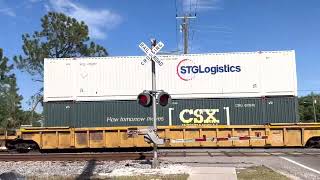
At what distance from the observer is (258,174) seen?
13.1 m

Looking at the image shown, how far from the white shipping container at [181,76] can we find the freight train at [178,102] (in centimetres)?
5

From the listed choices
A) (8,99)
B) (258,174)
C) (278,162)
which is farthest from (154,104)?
(8,99)

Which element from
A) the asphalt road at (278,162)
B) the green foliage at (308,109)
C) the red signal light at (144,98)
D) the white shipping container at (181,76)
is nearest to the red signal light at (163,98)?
the red signal light at (144,98)

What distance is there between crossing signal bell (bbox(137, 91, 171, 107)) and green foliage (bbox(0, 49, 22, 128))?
45902 millimetres

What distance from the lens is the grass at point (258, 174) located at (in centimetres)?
1246

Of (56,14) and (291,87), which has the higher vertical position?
(56,14)

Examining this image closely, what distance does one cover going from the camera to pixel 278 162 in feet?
56.7

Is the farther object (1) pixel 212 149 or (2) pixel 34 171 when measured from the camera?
(1) pixel 212 149

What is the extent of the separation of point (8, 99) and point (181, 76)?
50.5 metres

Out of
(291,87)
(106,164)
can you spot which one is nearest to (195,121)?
(291,87)

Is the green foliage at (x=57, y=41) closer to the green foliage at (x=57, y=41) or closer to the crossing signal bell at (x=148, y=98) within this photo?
the green foliage at (x=57, y=41)

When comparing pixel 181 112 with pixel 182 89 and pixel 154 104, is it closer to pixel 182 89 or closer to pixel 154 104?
pixel 182 89

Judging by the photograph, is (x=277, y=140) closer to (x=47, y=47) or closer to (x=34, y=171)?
(x=34, y=171)

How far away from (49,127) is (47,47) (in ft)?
96.7
